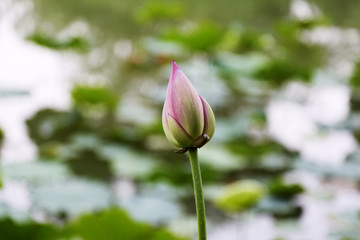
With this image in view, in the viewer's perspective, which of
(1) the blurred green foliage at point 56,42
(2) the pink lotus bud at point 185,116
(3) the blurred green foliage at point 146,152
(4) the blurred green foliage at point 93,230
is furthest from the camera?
(1) the blurred green foliage at point 56,42

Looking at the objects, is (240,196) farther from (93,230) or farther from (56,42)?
(56,42)

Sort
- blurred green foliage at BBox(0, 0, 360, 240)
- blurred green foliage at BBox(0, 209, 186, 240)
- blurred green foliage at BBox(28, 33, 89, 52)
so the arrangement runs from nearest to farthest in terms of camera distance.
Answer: blurred green foliage at BBox(0, 209, 186, 240) → blurred green foliage at BBox(0, 0, 360, 240) → blurred green foliage at BBox(28, 33, 89, 52)

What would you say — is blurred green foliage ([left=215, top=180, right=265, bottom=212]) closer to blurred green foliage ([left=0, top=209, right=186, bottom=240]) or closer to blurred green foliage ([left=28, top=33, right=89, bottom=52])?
blurred green foliage ([left=0, top=209, right=186, bottom=240])

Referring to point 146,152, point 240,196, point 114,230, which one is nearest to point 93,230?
point 114,230

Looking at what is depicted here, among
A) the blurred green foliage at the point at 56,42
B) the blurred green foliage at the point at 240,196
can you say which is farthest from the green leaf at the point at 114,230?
the blurred green foliage at the point at 56,42

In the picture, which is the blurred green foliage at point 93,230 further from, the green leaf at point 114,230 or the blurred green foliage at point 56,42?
the blurred green foliage at point 56,42

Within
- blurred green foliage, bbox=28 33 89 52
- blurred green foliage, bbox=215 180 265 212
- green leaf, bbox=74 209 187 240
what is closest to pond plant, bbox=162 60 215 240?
green leaf, bbox=74 209 187 240

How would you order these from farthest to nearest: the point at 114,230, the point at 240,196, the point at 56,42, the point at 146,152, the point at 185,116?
the point at 56,42, the point at 146,152, the point at 240,196, the point at 114,230, the point at 185,116

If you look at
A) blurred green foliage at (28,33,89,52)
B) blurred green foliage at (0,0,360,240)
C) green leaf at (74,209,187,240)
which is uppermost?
blurred green foliage at (28,33,89,52)
